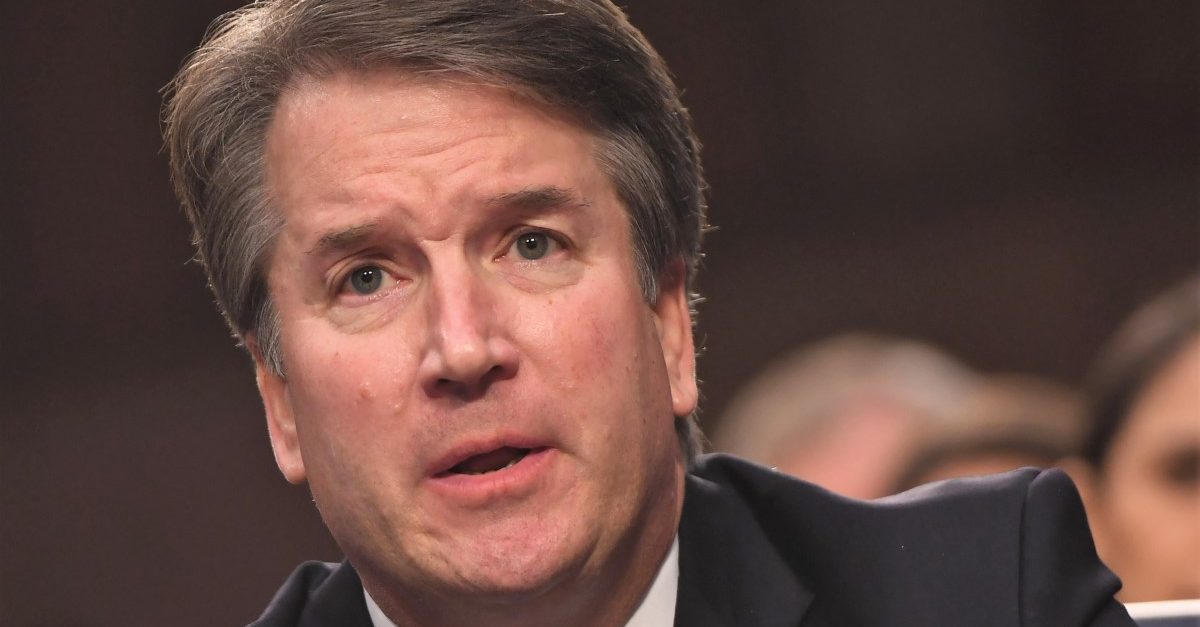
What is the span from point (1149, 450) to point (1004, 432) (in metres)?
0.33

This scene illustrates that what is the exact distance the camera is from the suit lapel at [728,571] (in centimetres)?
210

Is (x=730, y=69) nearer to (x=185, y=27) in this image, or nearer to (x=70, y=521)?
(x=185, y=27)

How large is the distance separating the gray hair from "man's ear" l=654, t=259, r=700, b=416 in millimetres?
34

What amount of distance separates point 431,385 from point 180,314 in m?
1.92

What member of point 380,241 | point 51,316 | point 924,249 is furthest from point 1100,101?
point 51,316

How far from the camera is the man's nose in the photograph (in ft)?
5.78

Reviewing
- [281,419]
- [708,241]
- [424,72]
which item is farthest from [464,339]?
[708,241]

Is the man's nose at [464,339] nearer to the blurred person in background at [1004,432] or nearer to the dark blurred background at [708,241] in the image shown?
the dark blurred background at [708,241]

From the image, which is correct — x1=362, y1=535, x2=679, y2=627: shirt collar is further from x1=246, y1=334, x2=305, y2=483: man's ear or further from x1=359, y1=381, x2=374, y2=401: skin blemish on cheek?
x1=359, y1=381, x2=374, y2=401: skin blemish on cheek

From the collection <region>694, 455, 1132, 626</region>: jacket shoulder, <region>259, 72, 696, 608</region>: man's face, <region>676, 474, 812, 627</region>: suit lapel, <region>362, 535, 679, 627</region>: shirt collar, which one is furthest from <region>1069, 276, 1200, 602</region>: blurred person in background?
<region>259, 72, 696, 608</region>: man's face

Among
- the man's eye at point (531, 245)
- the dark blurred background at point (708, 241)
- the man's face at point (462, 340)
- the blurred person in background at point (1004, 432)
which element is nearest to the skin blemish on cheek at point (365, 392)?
the man's face at point (462, 340)

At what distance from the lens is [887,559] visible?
2121 mm

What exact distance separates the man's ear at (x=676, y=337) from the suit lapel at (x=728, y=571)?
0.19m

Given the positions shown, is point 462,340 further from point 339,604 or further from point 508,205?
point 339,604
